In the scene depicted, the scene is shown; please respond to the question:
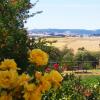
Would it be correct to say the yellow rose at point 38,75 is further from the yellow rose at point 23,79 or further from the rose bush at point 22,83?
the yellow rose at point 23,79

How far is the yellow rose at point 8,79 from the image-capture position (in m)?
3.72

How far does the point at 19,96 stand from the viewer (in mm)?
3824

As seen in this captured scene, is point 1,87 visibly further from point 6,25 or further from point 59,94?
point 59,94

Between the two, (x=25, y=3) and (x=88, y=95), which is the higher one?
A: (x=25, y=3)

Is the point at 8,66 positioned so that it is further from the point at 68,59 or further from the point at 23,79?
the point at 68,59

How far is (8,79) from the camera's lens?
375cm

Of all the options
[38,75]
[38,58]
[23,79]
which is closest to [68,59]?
[38,58]

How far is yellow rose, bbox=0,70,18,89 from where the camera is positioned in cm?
372

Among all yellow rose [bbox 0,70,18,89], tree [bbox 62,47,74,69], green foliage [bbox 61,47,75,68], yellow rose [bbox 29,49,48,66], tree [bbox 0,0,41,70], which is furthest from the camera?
tree [bbox 62,47,74,69]

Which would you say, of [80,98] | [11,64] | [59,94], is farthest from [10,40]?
[80,98]

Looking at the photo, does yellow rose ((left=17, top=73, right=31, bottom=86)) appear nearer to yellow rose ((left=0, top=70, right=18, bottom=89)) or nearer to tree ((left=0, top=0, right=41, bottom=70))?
yellow rose ((left=0, top=70, right=18, bottom=89))

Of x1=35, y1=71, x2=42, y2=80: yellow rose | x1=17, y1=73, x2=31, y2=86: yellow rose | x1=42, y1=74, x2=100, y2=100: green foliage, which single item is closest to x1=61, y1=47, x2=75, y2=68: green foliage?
x1=42, y1=74, x2=100, y2=100: green foliage

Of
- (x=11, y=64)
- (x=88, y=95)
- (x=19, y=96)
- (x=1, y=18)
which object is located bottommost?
(x=88, y=95)

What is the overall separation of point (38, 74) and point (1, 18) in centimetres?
98
